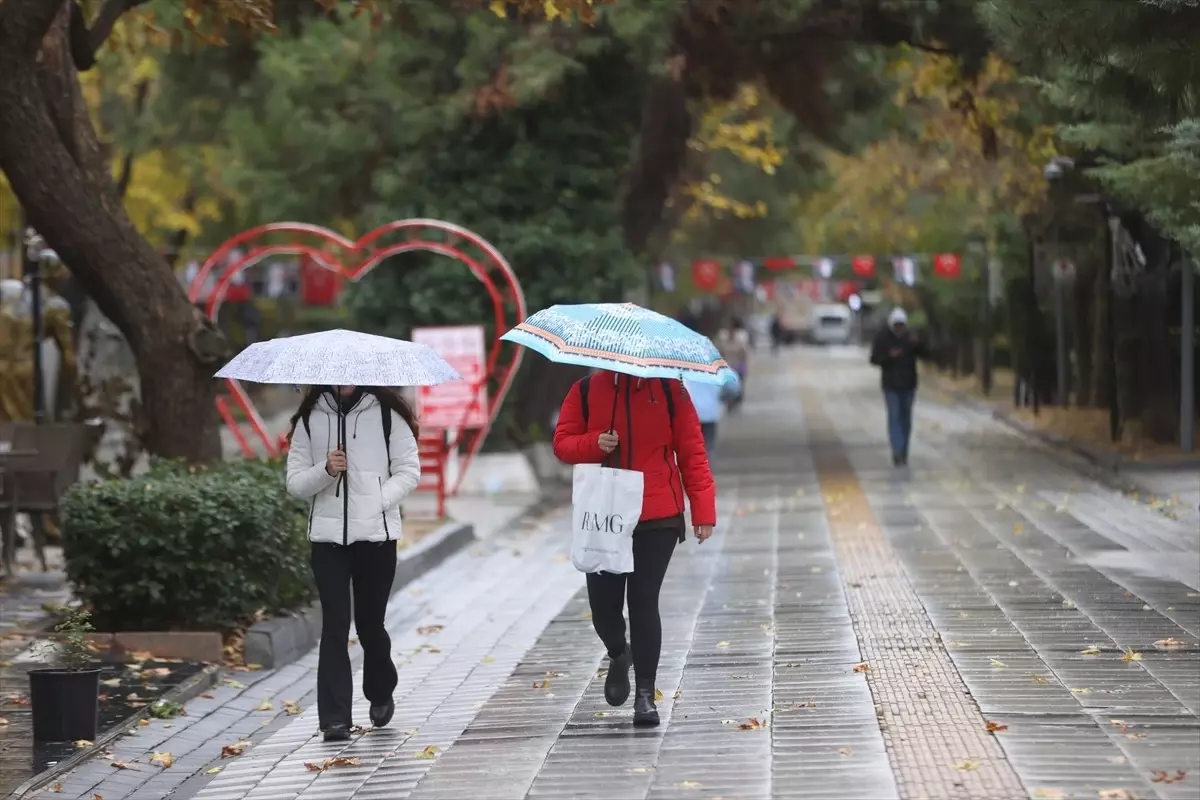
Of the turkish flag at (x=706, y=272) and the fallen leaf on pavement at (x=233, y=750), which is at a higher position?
the turkish flag at (x=706, y=272)

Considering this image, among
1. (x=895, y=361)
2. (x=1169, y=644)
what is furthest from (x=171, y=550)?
(x=895, y=361)

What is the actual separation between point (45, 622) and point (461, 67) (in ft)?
46.2

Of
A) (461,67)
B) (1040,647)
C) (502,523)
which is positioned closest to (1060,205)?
(461,67)

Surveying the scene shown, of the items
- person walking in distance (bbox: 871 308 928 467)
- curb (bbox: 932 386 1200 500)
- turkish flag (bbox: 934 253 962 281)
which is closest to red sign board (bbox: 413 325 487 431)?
person walking in distance (bbox: 871 308 928 467)

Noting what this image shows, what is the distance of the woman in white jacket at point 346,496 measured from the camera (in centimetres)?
834

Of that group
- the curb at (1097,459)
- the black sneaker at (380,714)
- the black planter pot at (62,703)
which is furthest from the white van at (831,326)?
the black planter pot at (62,703)

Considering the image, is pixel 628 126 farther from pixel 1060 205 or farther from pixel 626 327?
pixel 626 327

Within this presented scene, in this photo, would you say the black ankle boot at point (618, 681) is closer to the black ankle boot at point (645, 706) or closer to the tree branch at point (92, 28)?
the black ankle boot at point (645, 706)

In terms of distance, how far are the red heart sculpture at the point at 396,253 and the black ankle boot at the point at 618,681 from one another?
5896 millimetres

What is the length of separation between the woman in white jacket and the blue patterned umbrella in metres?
0.73

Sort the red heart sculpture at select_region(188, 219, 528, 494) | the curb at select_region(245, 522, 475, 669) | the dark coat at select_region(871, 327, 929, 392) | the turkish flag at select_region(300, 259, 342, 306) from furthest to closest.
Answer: the turkish flag at select_region(300, 259, 342, 306)
the dark coat at select_region(871, 327, 929, 392)
the red heart sculpture at select_region(188, 219, 528, 494)
the curb at select_region(245, 522, 475, 669)

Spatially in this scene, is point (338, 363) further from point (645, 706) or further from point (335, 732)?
point (645, 706)

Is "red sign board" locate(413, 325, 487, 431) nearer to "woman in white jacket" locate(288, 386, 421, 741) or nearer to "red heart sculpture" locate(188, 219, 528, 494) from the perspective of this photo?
"red heart sculpture" locate(188, 219, 528, 494)

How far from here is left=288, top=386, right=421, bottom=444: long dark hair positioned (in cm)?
843
